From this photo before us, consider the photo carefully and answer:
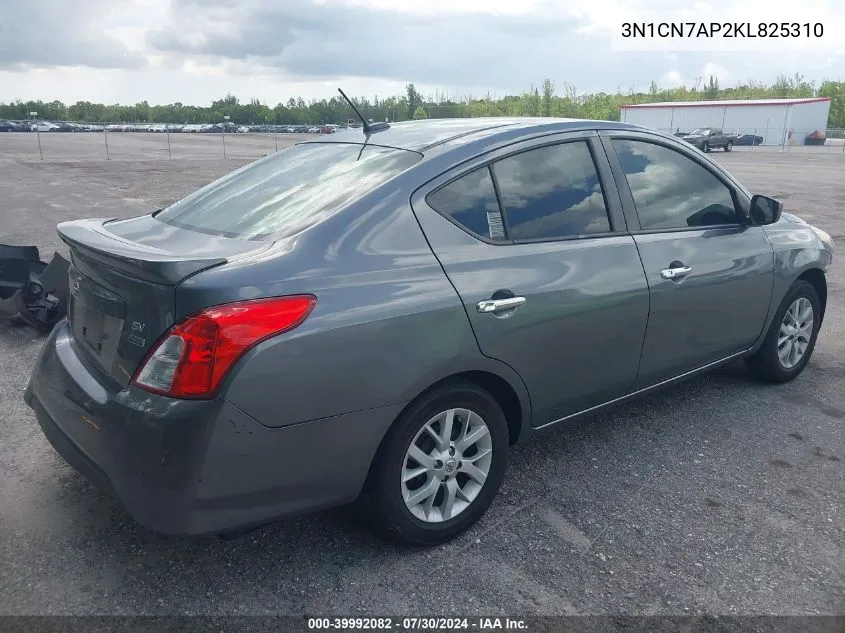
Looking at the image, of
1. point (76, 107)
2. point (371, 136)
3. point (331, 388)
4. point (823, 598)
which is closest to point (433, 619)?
point (331, 388)

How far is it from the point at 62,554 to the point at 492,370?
6.01 feet

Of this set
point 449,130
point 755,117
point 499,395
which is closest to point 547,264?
point 499,395

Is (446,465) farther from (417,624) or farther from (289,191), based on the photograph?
(289,191)

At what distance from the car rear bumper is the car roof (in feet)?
4.27

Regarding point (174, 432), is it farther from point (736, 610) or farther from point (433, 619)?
point (736, 610)

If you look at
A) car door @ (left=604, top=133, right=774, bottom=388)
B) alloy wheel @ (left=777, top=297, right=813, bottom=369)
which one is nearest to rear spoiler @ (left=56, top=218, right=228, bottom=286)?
car door @ (left=604, top=133, right=774, bottom=388)

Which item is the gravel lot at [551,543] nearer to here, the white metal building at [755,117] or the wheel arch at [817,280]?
the wheel arch at [817,280]

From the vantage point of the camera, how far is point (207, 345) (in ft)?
7.51

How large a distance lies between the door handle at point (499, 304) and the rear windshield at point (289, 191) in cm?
63

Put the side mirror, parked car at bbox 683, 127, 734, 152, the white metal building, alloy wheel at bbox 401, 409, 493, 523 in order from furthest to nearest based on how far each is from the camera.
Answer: the white metal building → parked car at bbox 683, 127, 734, 152 → the side mirror → alloy wheel at bbox 401, 409, 493, 523

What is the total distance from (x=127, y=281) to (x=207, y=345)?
0.46 metres

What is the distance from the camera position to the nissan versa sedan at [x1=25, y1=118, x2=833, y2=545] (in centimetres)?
235

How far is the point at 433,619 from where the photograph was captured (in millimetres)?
2527

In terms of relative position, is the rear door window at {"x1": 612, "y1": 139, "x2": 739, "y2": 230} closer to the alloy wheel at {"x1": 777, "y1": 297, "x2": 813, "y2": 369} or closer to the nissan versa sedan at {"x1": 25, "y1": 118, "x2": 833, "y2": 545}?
the nissan versa sedan at {"x1": 25, "y1": 118, "x2": 833, "y2": 545}
